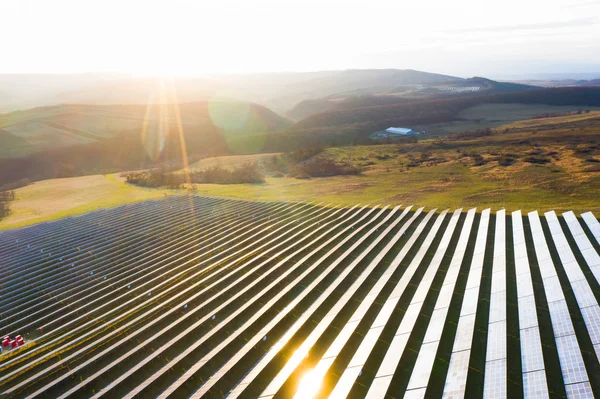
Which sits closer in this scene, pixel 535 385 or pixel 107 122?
pixel 535 385

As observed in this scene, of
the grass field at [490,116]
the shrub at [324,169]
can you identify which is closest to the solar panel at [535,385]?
the shrub at [324,169]

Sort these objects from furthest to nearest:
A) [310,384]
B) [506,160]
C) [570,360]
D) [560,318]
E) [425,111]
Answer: [425,111] → [506,160] → [560,318] → [310,384] → [570,360]

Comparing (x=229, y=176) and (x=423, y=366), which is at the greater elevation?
(x=423, y=366)

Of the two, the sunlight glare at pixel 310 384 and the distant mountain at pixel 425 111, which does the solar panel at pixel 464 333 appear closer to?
the sunlight glare at pixel 310 384

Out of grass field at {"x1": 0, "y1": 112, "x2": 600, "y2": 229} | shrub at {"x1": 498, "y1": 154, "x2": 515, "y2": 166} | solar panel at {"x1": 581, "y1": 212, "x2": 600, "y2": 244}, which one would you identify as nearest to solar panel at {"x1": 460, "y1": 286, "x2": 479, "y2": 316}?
solar panel at {"x1": 581, "y1": 212, "x2": 600, "y2": 244}


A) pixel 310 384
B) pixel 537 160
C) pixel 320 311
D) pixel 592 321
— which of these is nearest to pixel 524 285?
pixel 592 321

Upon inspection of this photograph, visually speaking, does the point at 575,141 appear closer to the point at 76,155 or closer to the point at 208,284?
the point at 208,284

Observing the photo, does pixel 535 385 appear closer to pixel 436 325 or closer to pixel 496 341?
pixel 496 341

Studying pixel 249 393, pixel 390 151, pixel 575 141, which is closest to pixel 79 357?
pixel 249 393
